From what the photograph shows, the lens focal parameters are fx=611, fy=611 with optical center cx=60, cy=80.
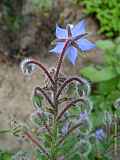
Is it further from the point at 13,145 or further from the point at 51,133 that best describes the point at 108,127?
the point at 13,145

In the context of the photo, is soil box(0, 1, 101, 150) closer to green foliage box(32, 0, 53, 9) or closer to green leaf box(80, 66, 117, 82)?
green foliage box(32, 0, 53, 9)

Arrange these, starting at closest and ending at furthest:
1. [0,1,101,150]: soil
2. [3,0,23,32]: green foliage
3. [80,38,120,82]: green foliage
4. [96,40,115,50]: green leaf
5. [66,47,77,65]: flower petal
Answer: [66,47,77,65]: flower petal < [0,1,101,150]: soil < [80,38,120,82]: green foliage < [96,40,115,50]: green leaf < [3,0,23,32]: green foliage

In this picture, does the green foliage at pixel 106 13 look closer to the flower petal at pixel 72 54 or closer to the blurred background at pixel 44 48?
the blurred background at pixel 44 48

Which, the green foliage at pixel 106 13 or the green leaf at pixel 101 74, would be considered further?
the green foliage at pixel 106 13

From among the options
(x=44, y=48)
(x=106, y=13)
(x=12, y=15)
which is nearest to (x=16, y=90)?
(x=44, y=48)

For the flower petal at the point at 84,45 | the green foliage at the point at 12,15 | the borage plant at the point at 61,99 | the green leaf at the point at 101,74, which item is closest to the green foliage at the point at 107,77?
the green leaf at the point at 101,74

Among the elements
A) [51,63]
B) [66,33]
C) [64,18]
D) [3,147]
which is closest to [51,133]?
[66,33]

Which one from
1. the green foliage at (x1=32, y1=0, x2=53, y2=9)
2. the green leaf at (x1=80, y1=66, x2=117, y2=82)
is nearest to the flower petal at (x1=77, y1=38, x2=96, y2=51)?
the green leaf at (x1=80, y1=66, x2=117, y2=82)
